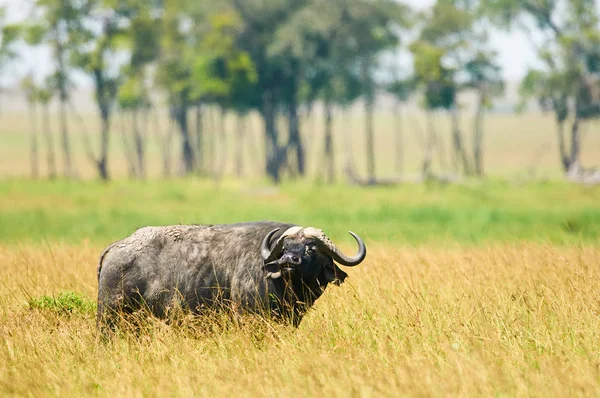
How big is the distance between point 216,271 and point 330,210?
17.9m

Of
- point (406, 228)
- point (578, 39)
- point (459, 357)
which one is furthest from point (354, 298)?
point (578, 39)

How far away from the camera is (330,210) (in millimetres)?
26656

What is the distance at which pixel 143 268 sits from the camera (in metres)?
8.67

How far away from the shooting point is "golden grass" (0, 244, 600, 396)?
6.35 meters

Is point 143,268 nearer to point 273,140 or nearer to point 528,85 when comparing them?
point 273,140

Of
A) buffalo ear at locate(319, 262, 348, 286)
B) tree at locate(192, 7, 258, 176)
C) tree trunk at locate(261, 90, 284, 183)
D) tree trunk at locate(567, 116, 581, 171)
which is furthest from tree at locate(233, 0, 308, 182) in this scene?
buffalo ear at locate(319, 262, 348, 286)

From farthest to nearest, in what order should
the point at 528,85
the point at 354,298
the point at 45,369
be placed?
the point at 528,85 < the point at 354,298 < the point at 45,369

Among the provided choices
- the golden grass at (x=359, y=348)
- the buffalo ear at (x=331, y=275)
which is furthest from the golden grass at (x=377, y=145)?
the buffalo ear at (x=331, y=275)

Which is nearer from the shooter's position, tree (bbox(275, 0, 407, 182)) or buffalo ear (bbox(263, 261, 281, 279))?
buffalo ear (bbox(263, 261, 281, 279))

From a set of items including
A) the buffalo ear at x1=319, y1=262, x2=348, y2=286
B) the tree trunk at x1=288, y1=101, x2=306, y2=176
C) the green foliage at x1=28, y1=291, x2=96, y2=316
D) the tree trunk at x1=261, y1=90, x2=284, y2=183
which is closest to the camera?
the buffalo ear at x1=319, y1=262, x2=348, y2=286

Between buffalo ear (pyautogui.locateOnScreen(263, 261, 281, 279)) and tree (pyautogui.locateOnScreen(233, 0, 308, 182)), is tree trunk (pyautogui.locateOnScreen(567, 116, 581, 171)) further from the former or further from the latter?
buffalo ear (pyautogui.locateOnScreen(263, 261, 281, 279))

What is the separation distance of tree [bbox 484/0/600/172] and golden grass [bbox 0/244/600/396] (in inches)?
1785

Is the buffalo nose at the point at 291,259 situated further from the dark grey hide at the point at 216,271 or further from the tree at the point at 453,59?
the tree at the point at 453,59

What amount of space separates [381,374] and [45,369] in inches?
115
